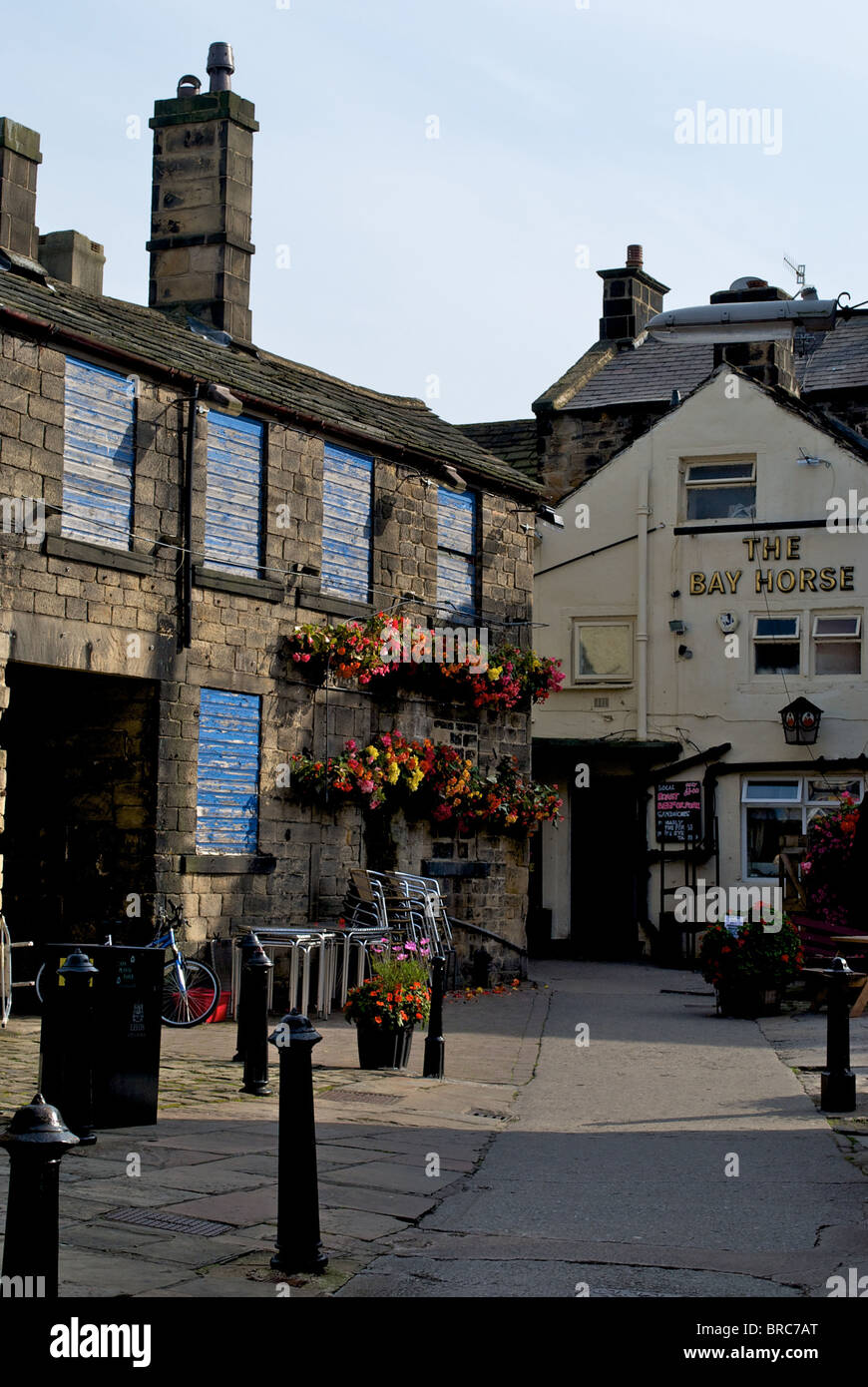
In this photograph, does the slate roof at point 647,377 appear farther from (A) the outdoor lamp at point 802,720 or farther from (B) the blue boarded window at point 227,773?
(B) the blue boarded window at point 227,773

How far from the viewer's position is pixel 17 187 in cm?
1673

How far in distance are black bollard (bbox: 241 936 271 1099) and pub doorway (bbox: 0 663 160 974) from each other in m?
3.78

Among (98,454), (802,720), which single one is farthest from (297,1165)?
(802,720)

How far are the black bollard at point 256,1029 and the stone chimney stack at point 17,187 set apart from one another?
30.5 feet

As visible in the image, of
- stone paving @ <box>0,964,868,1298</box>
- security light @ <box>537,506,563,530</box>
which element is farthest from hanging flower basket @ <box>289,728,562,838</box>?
stone paving @ <box>0,964,868,1298</box>

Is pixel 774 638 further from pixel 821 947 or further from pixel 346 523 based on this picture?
pixel 346 523

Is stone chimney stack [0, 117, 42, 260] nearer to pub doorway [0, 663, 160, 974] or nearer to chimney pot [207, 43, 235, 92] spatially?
chimney pot [207, 43, 235, 92]

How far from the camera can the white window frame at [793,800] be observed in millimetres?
23422

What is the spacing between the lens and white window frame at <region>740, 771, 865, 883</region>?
23.4 metres

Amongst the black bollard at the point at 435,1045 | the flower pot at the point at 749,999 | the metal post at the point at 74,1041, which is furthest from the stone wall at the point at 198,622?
the metal post at the point at 74,1041

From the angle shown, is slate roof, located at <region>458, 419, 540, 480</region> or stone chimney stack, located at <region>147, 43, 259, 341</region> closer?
stone chimney stack, located at <region>147, 43, 259, 341</region>

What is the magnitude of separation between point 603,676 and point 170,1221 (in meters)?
19.3

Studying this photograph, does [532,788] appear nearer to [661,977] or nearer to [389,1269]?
[661,977]

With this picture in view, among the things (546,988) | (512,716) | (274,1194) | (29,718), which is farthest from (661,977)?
(274,1194)
